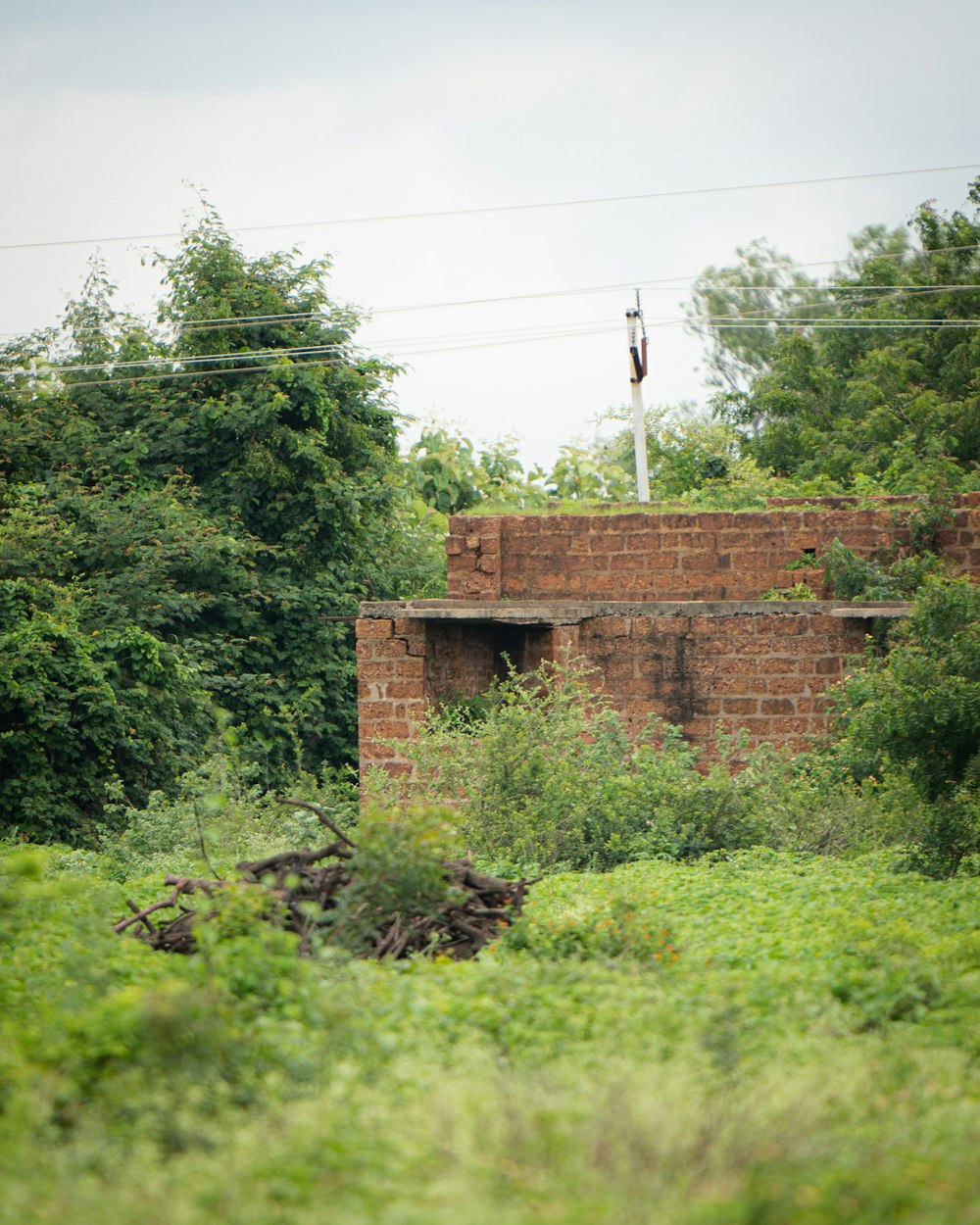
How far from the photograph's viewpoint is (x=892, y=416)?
2533 centimetres

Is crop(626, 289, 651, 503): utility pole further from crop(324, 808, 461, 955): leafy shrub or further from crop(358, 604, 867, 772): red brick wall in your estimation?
crop(324, 808, 461, 955): leafy shrub

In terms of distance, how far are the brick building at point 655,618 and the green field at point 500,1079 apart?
17.8ft

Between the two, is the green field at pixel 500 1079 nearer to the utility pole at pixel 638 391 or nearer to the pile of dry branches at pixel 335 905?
the pile of dry branches at pixel 335 905

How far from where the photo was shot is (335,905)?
631 cm

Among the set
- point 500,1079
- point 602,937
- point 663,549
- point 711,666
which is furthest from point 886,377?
point 500,1079

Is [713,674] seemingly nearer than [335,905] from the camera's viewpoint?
No

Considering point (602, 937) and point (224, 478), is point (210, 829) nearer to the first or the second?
point (602, 937)

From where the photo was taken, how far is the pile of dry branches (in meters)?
5.99

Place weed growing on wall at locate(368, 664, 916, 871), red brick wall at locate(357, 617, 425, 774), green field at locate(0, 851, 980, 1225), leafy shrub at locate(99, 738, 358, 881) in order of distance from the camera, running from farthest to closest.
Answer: red brick wall at locate(357, 617, 425, 774) → leafy shrub at locate(99, 738, 358, 881) → weed growing on wall at locate(368, 664, 916, 871) → green field at locate(0, 851, 980, 1225)

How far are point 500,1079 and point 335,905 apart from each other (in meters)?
2.41

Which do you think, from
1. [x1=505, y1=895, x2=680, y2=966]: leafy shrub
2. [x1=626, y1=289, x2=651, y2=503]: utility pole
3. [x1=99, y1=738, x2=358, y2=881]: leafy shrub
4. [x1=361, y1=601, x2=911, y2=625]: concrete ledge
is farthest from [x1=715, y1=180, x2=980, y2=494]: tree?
[x1=505, y1=895, x2=680, y2=966]: leafy shrub

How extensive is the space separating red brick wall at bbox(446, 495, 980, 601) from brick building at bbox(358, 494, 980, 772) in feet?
0.04

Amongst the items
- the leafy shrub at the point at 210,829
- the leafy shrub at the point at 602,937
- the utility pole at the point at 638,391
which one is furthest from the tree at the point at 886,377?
the leafy shrub at the point at 602,937

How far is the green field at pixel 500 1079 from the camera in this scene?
311 cm
